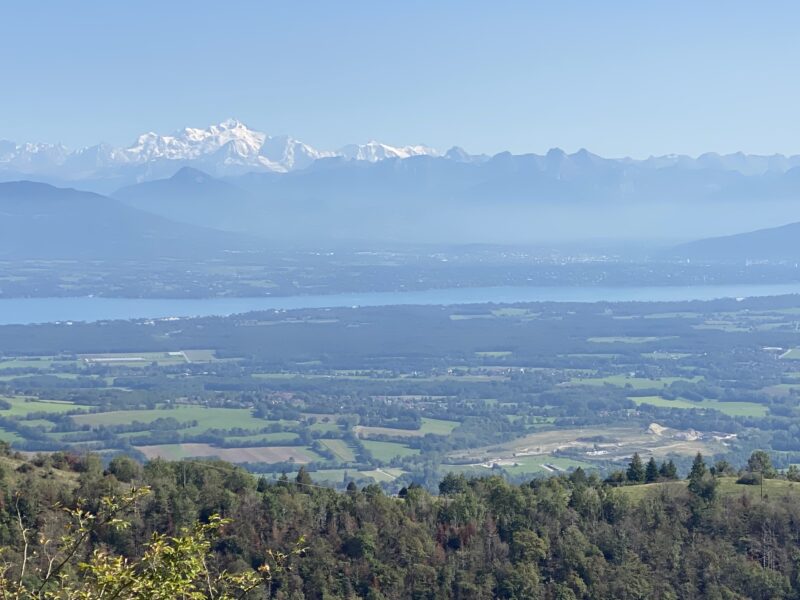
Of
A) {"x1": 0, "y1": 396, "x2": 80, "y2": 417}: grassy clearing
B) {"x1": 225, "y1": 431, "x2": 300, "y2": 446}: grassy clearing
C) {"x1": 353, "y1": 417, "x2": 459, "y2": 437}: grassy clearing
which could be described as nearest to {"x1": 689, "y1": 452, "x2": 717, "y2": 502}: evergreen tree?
{"x1": 225, "y1": 431, "x2": 300, "y2": 446}: grassy clearing

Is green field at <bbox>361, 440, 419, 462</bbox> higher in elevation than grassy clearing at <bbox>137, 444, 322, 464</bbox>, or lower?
lower

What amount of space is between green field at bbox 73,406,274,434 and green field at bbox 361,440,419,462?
6.20 metres

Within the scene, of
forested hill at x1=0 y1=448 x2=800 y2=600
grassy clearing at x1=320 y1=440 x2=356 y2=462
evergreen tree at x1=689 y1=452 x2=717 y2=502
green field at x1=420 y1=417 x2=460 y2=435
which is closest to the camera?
forested hill at x1=0 y1=448 x2=800 y2=600

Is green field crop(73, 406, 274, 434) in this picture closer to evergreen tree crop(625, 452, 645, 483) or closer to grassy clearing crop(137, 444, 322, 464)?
grassy clearing crop(137, 444, 322, 464)

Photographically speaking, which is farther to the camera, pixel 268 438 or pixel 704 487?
pixel 268 438

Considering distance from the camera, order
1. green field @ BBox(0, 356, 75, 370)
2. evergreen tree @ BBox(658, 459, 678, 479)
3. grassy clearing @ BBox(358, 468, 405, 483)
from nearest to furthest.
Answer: evergreen tree @ BBox(658, 459, 678, 479) → grassy clearing @ BBox(358, 468, 405, 483) → green field @ BBox(0, 356, 75, 370)

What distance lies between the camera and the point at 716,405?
7169 centimetres

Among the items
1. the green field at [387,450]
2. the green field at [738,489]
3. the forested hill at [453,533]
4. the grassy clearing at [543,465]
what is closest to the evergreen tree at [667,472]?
the green field at [738,489]

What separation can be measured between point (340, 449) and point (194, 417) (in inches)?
427

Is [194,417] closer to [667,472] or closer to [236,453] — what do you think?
[236,453]

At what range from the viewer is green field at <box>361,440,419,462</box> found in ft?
188

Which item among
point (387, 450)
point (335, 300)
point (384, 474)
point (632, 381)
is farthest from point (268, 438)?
point (335, 300)

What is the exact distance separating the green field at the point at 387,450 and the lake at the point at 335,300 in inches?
2603

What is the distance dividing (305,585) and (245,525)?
101 inches
